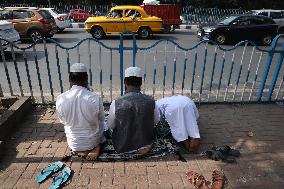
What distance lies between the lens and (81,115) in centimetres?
349

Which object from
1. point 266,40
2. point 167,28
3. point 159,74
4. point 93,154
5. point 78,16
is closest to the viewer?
point 93,154

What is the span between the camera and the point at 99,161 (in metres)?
3.75

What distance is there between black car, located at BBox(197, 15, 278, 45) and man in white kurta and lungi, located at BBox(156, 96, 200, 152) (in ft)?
34.1

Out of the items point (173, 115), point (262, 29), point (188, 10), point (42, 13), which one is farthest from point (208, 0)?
point (173, 115)

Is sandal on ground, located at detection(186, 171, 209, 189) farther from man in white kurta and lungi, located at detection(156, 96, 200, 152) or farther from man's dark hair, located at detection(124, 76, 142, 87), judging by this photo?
man's dark hair, located at detection(124, 76, 142, 87)

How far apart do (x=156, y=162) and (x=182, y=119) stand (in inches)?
29.2

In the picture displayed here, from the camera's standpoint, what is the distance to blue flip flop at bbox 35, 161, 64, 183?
337 cm

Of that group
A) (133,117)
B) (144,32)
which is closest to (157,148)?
(133,117)

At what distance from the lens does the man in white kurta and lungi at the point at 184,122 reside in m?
3.92

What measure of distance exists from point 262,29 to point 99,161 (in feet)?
42.7

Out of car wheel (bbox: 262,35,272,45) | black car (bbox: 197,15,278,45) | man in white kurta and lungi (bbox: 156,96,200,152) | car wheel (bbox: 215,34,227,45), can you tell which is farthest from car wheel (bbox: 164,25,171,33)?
man in white kurta and lungi (bbox: 156,96,200,152)

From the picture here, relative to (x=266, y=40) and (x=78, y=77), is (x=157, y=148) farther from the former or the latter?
(x=266, y=40)

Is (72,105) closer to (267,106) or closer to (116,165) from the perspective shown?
(116,165)

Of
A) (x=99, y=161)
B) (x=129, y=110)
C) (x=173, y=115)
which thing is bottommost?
(x=99, y=161)
